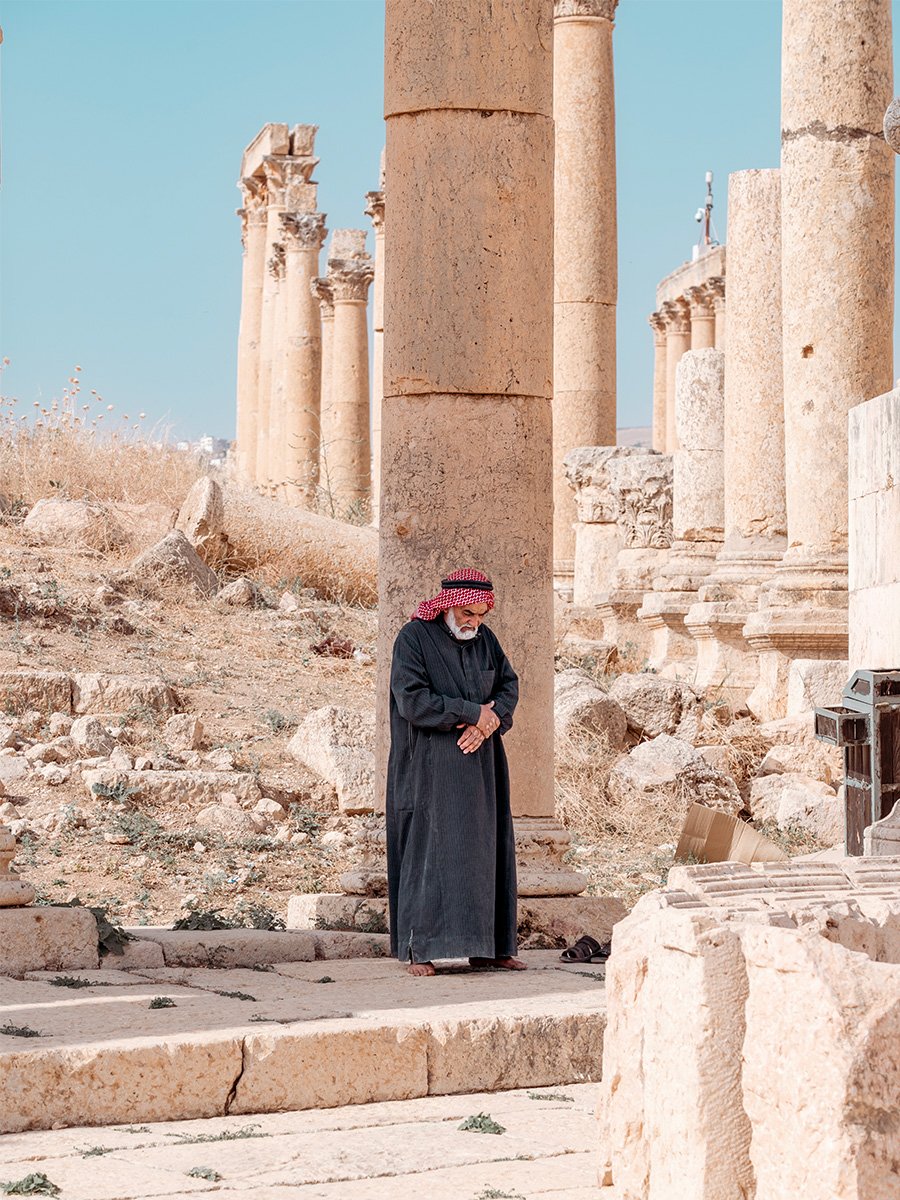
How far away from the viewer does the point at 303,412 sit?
31.2 m

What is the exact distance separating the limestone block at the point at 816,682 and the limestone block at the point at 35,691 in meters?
5.39

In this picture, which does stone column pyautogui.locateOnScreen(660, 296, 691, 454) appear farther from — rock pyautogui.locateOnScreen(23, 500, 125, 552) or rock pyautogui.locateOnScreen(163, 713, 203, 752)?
rock pyautogui.locateOnScreen(163, 713, 203, 752)

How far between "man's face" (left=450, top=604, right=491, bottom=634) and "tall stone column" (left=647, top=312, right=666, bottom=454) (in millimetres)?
31076

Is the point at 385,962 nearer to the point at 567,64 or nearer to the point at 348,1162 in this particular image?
the point at 348,1162

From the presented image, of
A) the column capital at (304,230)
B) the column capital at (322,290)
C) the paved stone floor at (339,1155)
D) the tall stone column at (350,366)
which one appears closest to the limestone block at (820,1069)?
the paved stone floor at (339,1155)

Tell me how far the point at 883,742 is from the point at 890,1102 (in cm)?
418

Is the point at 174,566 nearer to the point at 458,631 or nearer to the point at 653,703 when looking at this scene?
the point at 653,703

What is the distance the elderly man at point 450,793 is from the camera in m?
7.65

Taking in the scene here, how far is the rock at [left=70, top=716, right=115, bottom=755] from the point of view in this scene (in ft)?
41.4

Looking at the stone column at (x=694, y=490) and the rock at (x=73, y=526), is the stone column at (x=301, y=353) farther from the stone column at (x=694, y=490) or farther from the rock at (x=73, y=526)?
the rock at (x=73, y=526)

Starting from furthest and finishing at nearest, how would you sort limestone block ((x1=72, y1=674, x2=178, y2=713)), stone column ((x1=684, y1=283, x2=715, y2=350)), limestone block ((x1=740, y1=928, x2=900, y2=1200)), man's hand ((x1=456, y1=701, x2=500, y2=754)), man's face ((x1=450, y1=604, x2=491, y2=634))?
stone column ((x1=684, y1=283, x2=715, y2=350)) < limestone block ((x1=72, y1=674, x2=178, y2=713)) < man's face ((x1=450, y1=604, x2=491, y2=634)) < man's hand ((x1=456, y1=701, x2=500, y2=754)) < limestone block ((x1=740, y1=928, x2=900, y2=1200))

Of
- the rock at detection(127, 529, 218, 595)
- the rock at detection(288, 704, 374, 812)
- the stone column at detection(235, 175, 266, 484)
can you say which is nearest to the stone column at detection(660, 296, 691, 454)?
the stone column at detection(235, 175, 266, 484)

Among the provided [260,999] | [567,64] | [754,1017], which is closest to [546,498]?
[260,999]

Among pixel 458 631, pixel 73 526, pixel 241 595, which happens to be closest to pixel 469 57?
pixel 458 631
